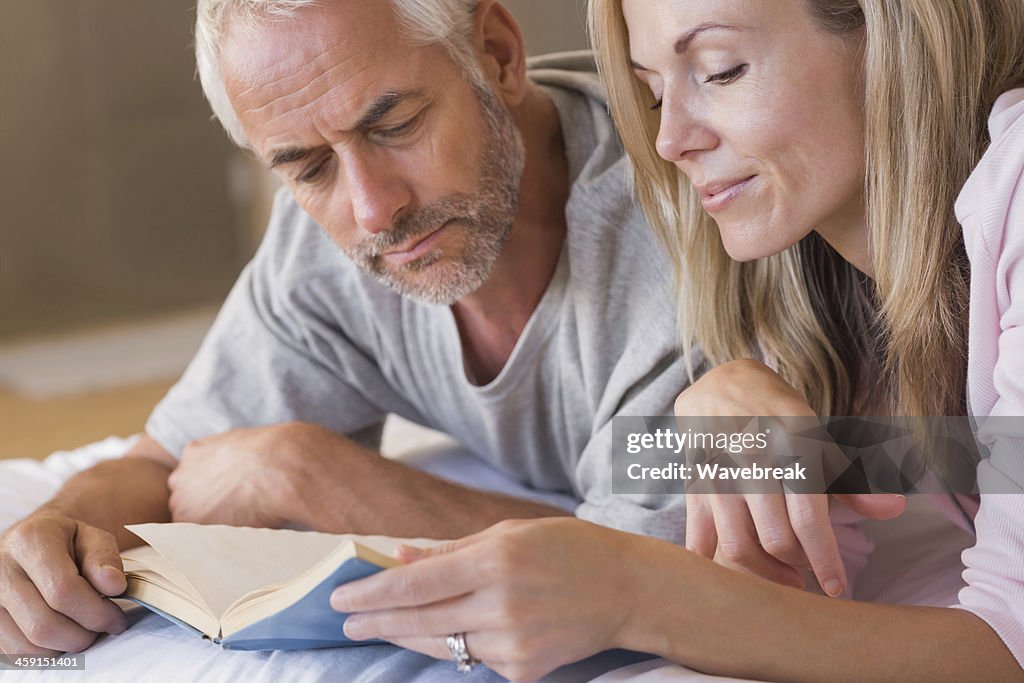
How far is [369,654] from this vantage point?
42.4 inches

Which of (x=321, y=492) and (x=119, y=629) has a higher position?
(x=321, y=492)

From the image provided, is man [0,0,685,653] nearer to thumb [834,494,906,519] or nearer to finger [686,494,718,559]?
finger [686,494,718,559]

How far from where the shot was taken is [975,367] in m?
1.10

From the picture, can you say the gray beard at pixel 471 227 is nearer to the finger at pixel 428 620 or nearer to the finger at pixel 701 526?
the finger at pixel 701 526

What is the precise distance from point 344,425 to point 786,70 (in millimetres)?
913

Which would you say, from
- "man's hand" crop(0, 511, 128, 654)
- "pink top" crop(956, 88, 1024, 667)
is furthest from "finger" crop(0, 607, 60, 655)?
"pink top" crop(956, 88, 1024, 667)

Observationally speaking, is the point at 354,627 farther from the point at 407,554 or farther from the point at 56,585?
the point at 56,585

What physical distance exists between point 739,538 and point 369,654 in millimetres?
361

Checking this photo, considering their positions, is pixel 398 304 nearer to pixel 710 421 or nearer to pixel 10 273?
pixel 710 421

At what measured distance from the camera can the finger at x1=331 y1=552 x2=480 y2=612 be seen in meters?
0.87

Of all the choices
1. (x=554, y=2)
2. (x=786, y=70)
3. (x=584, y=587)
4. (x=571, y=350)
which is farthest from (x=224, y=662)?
(x=554, y=2)

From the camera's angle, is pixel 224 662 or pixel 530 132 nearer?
pixel 224 662

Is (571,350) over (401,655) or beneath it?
over
